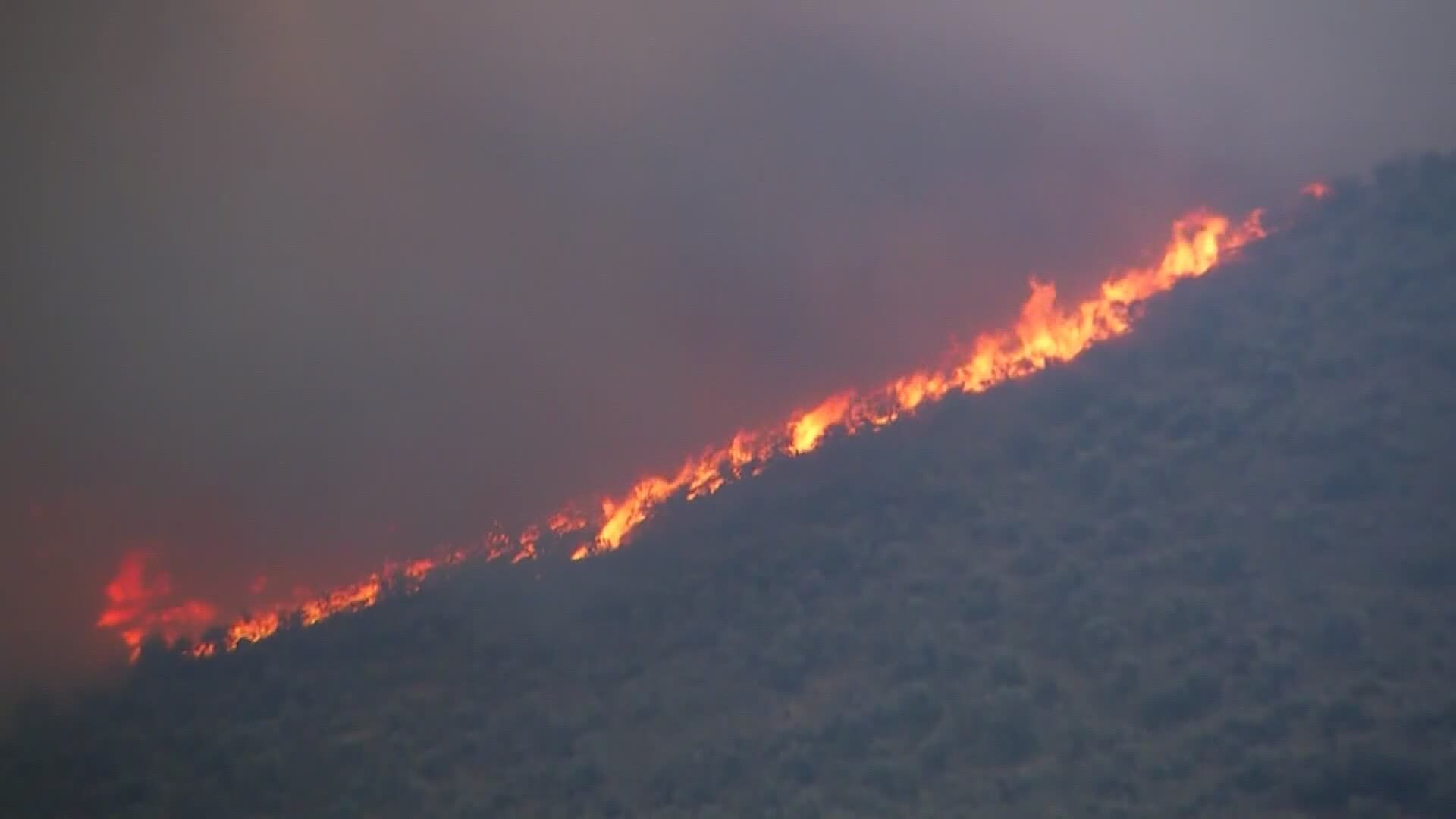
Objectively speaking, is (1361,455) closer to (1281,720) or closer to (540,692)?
(1281,720)

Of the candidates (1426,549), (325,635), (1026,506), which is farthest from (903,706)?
(325,635)

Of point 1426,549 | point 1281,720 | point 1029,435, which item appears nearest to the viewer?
point 1281,720

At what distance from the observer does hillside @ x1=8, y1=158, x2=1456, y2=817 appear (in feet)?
59.2

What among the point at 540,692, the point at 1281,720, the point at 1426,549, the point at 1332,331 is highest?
the point at 1332,331

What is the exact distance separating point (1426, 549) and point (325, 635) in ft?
62.4

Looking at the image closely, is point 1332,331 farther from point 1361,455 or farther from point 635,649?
point 635,649

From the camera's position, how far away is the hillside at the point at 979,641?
18047 mm

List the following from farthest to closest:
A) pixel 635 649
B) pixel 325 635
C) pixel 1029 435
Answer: pixel 1029 435 → pixel 325 635 → pixel 635 649

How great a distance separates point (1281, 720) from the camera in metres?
17.8

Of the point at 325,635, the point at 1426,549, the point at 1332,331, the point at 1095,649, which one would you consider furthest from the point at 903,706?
the point at 1332,331

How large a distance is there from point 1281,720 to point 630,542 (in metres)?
12.7

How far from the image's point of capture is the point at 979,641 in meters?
21.4

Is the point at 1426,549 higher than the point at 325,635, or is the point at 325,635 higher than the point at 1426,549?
the point at 325,635

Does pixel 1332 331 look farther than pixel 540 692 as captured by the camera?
Yes
